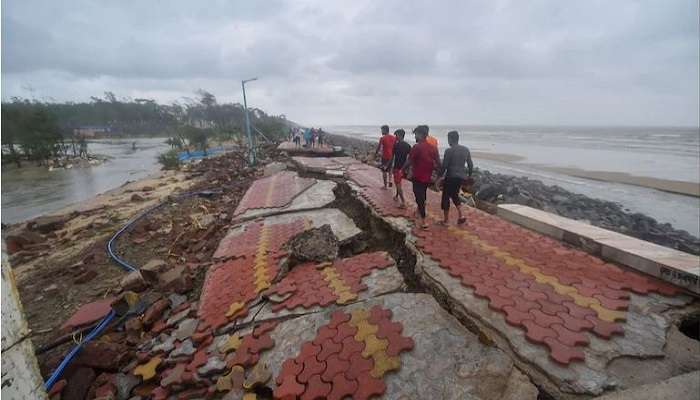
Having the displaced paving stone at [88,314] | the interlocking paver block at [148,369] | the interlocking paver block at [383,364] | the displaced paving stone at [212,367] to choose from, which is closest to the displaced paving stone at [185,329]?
the interlocking paver block at [148,369]

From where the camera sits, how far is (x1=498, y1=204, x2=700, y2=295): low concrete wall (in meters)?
2.99

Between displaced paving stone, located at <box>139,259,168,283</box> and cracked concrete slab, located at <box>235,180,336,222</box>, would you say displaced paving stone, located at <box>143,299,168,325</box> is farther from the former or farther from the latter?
cracked concrete slab, located at <box>235,180,336,222</box>

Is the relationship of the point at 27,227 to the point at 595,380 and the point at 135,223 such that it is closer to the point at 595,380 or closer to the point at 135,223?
the point at 135,223

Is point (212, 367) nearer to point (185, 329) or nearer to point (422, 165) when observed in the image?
point (185, 329)

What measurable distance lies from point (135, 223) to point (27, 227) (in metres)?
4.16

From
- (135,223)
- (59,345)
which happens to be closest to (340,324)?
(59,345)

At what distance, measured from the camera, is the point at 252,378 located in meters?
2.44

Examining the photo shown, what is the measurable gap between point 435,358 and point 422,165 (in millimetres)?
3178

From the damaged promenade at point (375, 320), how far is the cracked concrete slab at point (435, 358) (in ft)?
0.04

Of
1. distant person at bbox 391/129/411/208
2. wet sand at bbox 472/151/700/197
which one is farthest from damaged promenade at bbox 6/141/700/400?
wet sand at bbox 472/151/700/197

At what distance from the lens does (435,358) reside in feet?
7.58

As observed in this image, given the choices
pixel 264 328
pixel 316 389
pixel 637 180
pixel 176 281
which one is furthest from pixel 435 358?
pixel 637 180

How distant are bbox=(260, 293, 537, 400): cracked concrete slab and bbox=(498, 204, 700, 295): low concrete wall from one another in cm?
220

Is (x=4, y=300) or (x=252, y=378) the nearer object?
(x=4, y=300)
